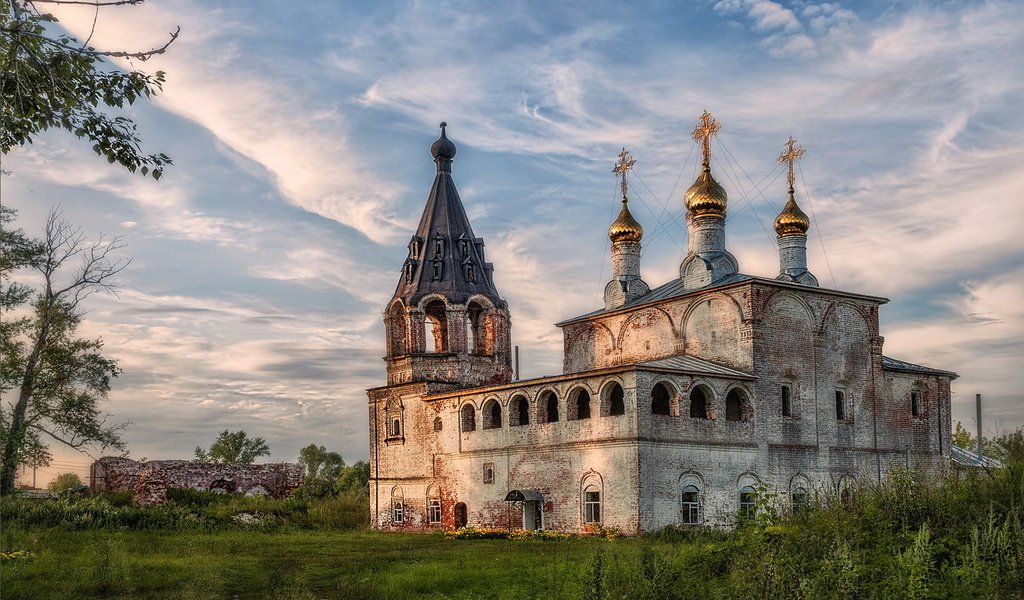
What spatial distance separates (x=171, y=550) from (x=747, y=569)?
1223 centimetres

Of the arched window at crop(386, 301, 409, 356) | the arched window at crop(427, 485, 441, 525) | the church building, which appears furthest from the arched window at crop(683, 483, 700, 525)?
the arched window at crop(386, 301, 409, 356)

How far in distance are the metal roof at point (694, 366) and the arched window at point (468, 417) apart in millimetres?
6029

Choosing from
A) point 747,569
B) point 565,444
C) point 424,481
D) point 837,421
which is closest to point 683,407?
point 565,444

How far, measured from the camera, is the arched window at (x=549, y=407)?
26156 mm

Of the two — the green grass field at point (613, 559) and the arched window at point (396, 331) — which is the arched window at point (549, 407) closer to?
the green grass field at point (613, 559)

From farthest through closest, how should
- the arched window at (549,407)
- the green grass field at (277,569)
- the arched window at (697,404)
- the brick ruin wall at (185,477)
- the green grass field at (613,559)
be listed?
the brick ruin wall at (185,477), the arched window at (549,407), the arched window at (697,404), the green grass field at (277,569), the green grass field at (613,559)

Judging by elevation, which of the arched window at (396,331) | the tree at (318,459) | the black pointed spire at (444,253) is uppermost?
the black pointed spire at (444,253)

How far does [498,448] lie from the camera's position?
27.3m

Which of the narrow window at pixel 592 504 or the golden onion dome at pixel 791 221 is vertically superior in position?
the golden onion dome at pixel 791 221

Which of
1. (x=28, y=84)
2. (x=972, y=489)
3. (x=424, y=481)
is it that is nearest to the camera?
(x=28, y=84)

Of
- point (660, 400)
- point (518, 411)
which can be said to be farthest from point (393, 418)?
point (660, 400)

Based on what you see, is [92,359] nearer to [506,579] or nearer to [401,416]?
[401,416]

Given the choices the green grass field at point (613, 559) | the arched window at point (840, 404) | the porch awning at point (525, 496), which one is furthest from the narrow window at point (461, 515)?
the arched window at point (840, 404)

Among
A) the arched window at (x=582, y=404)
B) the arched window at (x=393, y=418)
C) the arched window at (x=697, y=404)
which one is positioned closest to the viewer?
the arched window at (x=582, y=404)
